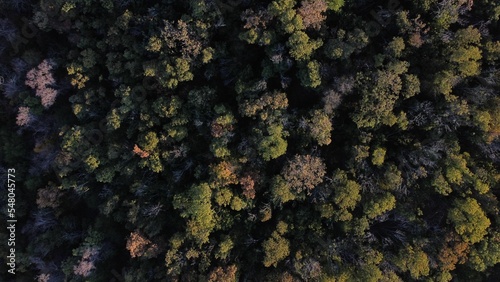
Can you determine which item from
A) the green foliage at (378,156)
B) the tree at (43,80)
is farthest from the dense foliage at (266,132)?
the tree at (43,80)

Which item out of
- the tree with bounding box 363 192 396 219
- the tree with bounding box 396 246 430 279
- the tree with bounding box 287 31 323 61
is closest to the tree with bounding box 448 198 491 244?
the tree with bounding box 396 246 430 279

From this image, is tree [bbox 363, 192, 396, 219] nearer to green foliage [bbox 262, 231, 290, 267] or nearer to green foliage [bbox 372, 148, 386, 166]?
green foliage [bbox 372, 148, 386, 166]

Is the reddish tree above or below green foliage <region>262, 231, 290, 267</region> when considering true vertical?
above

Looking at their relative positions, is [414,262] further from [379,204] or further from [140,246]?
[140,246]

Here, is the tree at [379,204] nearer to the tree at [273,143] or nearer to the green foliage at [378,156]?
the green foliage at [378,156]

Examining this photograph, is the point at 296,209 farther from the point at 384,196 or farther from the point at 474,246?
the point at 474,246

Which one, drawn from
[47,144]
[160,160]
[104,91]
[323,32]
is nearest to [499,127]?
[323,32]
